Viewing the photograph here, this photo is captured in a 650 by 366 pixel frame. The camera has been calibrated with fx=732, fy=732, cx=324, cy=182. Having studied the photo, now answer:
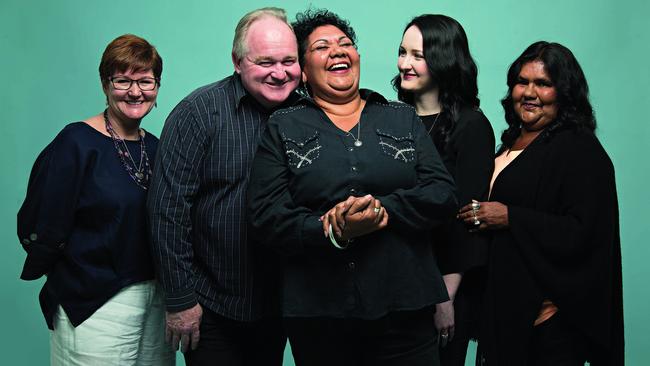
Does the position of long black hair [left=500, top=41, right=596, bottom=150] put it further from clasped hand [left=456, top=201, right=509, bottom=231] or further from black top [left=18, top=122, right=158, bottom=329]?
black top [left=18, top=122, right=158, bottom=329]

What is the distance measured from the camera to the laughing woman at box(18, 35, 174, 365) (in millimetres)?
2381

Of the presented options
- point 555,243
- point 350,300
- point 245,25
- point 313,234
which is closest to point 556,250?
point 555,243

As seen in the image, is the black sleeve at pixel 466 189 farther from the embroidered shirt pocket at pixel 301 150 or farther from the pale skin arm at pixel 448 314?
the embroidered shirt pocket at pixel 301 150

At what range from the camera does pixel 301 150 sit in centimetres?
207

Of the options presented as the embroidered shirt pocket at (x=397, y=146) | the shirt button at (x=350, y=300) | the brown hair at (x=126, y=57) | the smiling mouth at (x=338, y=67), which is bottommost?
the shirt button at (x=350, y=300)

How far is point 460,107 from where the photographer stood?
2.53 metres

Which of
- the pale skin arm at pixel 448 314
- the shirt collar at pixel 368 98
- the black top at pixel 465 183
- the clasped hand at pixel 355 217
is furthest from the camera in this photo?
the black top at pixel 465 183

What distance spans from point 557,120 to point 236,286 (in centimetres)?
123

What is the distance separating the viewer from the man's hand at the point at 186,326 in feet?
7.42

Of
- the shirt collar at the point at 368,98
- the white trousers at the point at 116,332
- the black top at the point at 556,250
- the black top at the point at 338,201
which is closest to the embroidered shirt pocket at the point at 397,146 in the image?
the black top at the point at 338,201

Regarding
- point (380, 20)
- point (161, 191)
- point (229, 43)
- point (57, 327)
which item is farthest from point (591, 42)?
point (57, 327)

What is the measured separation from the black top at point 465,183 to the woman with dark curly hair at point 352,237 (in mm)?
299

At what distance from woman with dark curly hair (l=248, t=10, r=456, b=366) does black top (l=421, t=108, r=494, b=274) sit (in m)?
0.30

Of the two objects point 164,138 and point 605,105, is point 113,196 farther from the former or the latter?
point 605,105
